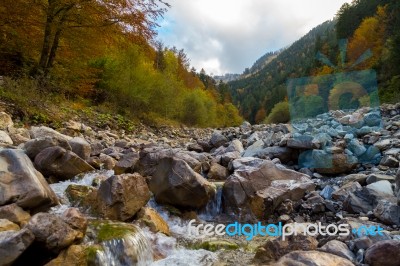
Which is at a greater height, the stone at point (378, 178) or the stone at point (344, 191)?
the stone at point (378, 178)

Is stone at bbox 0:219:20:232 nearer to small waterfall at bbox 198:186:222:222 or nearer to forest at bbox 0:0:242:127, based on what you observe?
small waterfall at bbox 198:186:222:222

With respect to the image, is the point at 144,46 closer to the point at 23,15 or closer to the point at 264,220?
the point at 23,15

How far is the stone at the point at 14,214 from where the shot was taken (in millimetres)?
3676

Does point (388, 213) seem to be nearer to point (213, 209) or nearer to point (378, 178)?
point (378, 178)

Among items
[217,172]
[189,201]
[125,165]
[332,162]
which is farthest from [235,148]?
[189,201]

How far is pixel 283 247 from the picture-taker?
3.71m

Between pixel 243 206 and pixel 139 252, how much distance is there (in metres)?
2.35

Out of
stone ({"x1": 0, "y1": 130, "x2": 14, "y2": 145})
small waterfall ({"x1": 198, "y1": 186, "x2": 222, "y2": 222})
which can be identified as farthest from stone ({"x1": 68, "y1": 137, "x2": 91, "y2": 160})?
small waterfall ({"x1": 198, "y1": 186, "x2": 222, "y2": 222})

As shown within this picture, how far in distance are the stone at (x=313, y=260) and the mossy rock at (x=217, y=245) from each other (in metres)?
1.26

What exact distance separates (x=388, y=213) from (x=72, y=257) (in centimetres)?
391

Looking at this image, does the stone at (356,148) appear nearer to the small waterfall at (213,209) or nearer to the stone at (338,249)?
the small waterfall at (213,209)

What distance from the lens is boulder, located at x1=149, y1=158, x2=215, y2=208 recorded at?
547cm

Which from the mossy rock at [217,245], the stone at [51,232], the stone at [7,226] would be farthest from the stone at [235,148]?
the stone at [7,226]

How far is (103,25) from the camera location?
10797mm
